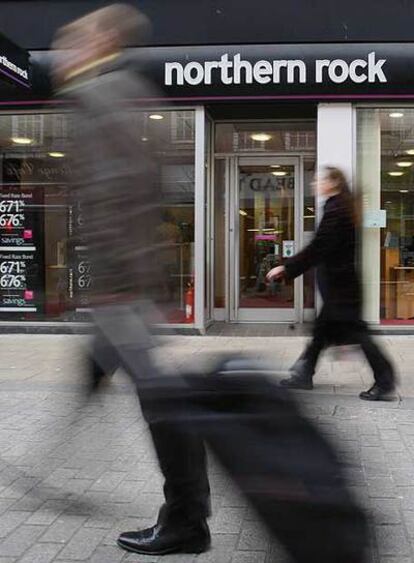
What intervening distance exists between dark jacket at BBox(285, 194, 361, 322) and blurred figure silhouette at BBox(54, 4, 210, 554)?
2.97m

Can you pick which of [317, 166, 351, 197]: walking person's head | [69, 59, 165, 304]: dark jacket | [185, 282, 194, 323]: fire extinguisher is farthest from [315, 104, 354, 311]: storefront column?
[69, 59, 165, 304]: dark jacket

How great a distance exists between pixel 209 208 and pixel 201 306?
64.6 inches

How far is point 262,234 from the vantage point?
11477mm

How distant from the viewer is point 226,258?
1136 centimetres

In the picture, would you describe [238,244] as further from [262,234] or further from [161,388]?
[161,388]

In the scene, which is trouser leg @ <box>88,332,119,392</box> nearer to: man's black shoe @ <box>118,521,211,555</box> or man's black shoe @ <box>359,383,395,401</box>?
man's black shoe @ <box>118,521,211,555</box>

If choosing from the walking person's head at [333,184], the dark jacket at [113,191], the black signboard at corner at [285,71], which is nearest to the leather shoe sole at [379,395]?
the walking person's head at [333,184]

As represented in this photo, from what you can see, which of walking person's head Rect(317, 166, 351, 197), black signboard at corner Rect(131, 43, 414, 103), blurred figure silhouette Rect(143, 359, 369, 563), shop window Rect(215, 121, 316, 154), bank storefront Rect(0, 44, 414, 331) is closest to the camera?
blurred figure silhouette Rect(143, 359, 369, 563)

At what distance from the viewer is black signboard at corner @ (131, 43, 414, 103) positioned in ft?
31.6

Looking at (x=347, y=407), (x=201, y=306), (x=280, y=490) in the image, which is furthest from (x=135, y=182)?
(x=201, y=306)

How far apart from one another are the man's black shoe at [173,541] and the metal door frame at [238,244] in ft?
26.7

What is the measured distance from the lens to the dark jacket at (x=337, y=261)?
5.73 meters

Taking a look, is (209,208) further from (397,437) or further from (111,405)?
(397,437)

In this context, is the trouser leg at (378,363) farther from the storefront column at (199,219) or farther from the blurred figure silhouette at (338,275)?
the storefront column at (199,219)
